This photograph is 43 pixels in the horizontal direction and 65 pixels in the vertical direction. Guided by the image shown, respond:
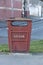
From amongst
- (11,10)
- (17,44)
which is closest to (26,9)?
(11,10)

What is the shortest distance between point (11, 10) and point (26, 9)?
15972 mm

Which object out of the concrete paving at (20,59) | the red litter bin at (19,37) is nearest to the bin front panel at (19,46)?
the red litter bin at (19,37)

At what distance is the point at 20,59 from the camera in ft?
31.9

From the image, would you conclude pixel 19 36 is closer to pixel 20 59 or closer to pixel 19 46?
pixel 19 46

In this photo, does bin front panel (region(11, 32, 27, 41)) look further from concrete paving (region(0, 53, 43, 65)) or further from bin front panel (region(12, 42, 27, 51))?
concrete paving (region(0, 53, 43, 65))

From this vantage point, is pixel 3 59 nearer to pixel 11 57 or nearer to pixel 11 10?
pixel 11 57

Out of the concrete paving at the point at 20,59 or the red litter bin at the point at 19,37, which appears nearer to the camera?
the concrete paving at the point at 20,59

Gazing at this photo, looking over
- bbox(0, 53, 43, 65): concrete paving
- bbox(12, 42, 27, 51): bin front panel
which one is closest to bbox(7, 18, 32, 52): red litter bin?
bbox(12, 42, 27, 51): bin front panel

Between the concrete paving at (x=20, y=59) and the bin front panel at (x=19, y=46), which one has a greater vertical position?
the bin front panel at (x=19, y=46)

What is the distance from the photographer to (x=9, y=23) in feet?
35.6

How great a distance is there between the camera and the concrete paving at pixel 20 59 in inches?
356

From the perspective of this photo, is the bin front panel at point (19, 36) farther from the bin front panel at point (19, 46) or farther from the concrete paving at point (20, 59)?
the concrete paving at point (20, 59)

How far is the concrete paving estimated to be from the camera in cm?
904

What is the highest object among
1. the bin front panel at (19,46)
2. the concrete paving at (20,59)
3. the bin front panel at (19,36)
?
the bin front panel at (19,36)
